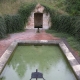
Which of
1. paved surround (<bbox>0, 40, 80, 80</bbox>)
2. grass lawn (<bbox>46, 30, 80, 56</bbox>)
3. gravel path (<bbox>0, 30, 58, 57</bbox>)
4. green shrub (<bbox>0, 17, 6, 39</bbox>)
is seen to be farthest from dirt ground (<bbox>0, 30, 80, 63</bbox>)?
paved surround (<bbox>0, 40, 80, 80</bbox>)

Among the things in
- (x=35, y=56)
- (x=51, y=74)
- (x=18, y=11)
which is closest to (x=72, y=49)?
(x=35, y=56)

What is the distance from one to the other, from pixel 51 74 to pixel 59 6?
37.5 feet

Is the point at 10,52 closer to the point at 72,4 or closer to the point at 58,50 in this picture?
the point at 58,50

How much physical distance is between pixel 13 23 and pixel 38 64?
7.81 metres

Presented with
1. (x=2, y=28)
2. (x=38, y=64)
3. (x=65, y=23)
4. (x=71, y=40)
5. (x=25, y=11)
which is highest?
(x=25, y=11)

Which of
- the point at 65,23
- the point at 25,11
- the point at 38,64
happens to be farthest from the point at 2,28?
the point at 38,64

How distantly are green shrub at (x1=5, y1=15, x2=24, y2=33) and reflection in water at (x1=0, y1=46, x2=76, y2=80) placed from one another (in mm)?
4099

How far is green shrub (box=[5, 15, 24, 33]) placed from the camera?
53.5 ft

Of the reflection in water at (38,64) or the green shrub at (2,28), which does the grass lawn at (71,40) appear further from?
the green shrub at (2,28)

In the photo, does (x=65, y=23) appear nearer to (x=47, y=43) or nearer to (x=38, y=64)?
(x=47, y=43)

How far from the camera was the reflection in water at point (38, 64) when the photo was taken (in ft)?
27.2

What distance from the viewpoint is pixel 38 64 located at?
Answer: 980cm

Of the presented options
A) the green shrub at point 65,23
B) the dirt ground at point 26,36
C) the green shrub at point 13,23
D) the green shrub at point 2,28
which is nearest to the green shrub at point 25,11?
the green shrub at point 13,23

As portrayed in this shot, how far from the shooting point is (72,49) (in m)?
11.7
